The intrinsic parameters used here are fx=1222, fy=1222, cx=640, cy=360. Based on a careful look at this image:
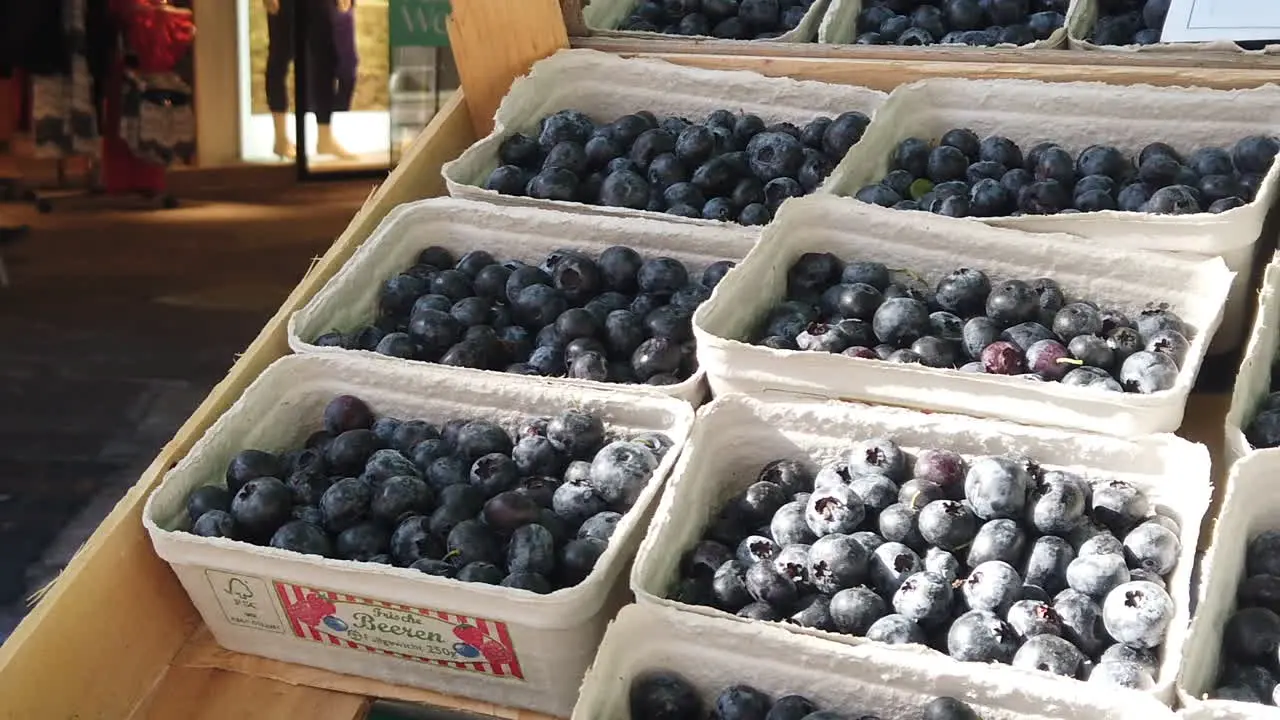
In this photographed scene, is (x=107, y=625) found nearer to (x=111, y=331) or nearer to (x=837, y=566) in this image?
(x=837, y=566)

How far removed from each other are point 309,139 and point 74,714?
5020 mm

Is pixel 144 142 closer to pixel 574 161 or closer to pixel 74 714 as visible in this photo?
pixel 574 161

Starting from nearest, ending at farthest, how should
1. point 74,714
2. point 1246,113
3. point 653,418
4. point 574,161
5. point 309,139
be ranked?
point 74,714
point 653,418
point 1246,113
point 574,161
point 309,139

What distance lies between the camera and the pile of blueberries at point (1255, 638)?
0.98 meters

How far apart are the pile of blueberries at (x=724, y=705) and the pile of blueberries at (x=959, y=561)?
6 cm

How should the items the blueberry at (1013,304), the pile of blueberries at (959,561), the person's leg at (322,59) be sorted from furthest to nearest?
the person's leg at (322,59) → the blueberry at (1013,304) → the pile of blueberries at (959,561)

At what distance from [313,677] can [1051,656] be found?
2.28 ft

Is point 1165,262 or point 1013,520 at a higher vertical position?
point 1165,262

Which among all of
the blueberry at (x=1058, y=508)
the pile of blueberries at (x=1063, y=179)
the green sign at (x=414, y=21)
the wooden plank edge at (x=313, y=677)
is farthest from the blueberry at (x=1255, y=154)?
the green sign at (x=414, y=21)

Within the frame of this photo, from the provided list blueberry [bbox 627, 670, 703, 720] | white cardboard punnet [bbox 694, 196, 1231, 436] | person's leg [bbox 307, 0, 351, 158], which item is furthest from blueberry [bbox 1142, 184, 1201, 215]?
person's leg [bbox 307, 0, 351, 158]

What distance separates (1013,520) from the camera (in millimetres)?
1113

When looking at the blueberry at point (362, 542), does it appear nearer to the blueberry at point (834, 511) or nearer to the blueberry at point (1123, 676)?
the blueberry at point (834, 511)

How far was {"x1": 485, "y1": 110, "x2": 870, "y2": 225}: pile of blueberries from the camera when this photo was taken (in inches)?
64.2

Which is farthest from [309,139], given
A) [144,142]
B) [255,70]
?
[144,142]
